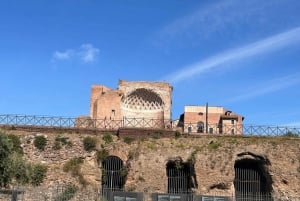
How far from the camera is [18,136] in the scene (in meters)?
27.8

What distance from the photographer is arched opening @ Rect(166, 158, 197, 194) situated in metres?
27.1

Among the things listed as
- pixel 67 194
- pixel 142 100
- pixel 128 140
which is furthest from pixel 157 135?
pixel 142 100

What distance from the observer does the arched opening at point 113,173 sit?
27.0m

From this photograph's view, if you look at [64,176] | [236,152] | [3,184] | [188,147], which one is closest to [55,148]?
[64,176]

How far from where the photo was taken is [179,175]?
2758cm

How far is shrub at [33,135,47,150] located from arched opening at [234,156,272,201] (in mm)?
10949

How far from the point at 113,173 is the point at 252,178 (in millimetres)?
7954

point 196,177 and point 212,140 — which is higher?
point 212,140

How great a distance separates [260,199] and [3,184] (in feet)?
42.3

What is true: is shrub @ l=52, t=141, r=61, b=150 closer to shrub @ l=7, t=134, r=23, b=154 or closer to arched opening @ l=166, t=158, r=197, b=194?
shrub @ l=7, t=134, r=23, b=154

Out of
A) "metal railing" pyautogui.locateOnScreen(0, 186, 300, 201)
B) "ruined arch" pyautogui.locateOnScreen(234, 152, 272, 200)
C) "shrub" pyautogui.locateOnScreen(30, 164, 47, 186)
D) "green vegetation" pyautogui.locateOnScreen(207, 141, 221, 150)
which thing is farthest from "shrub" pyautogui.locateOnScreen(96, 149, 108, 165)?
"ruined arch" pyautogui.locateOnScreen(234, 152, 272, 200)

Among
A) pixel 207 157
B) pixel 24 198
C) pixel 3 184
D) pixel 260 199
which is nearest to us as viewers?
pixel 24 198

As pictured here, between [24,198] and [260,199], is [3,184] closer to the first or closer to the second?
[24,198]

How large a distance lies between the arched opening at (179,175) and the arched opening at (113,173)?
262 cm
